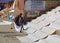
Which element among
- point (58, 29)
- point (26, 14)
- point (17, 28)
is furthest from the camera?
point (26, 14)

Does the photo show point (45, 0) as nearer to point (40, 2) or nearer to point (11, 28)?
point (40, 2)

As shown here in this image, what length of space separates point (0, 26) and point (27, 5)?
5.21 ft

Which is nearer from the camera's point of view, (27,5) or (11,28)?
(11,28)

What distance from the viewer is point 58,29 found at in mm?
4902

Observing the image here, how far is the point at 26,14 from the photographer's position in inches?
347

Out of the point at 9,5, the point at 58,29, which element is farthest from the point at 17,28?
the point at 58,29

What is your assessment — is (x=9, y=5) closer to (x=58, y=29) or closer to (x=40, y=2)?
(x=40, y=2)

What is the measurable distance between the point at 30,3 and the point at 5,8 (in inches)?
46.1

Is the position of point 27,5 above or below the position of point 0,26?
above

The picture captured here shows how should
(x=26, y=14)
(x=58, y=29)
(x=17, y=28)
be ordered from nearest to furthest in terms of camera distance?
(x=58, y=29) < (x=17, y=28) < (x=26, y=14)

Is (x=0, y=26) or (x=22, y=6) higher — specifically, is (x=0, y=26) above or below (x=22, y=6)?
below

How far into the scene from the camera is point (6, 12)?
9.10 meters

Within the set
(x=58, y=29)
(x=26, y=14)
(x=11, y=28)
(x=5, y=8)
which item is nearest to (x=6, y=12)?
(x=5, y=8)

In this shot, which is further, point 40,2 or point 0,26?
point 40,2
